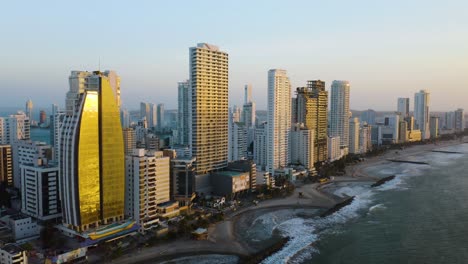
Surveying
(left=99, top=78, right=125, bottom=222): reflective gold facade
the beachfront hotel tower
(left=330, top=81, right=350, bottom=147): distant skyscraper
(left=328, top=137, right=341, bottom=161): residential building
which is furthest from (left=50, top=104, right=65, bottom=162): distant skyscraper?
(left=330, top=81, right=350, bottom=147): distant skyscraper

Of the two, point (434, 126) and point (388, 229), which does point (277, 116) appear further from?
point (434, 126)

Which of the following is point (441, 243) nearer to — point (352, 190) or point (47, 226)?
point (352, 190)

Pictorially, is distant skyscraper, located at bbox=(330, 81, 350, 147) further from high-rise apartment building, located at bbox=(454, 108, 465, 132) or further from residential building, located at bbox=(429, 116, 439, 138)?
high-rise apartment building, located at bbox=(454, 108, 465, 132)

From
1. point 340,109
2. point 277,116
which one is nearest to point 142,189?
point 277,116

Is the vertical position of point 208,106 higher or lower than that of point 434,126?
higher

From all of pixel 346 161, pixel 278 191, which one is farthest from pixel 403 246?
pixel 346 161

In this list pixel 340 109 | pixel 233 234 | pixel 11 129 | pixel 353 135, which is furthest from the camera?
pixel 353 135
